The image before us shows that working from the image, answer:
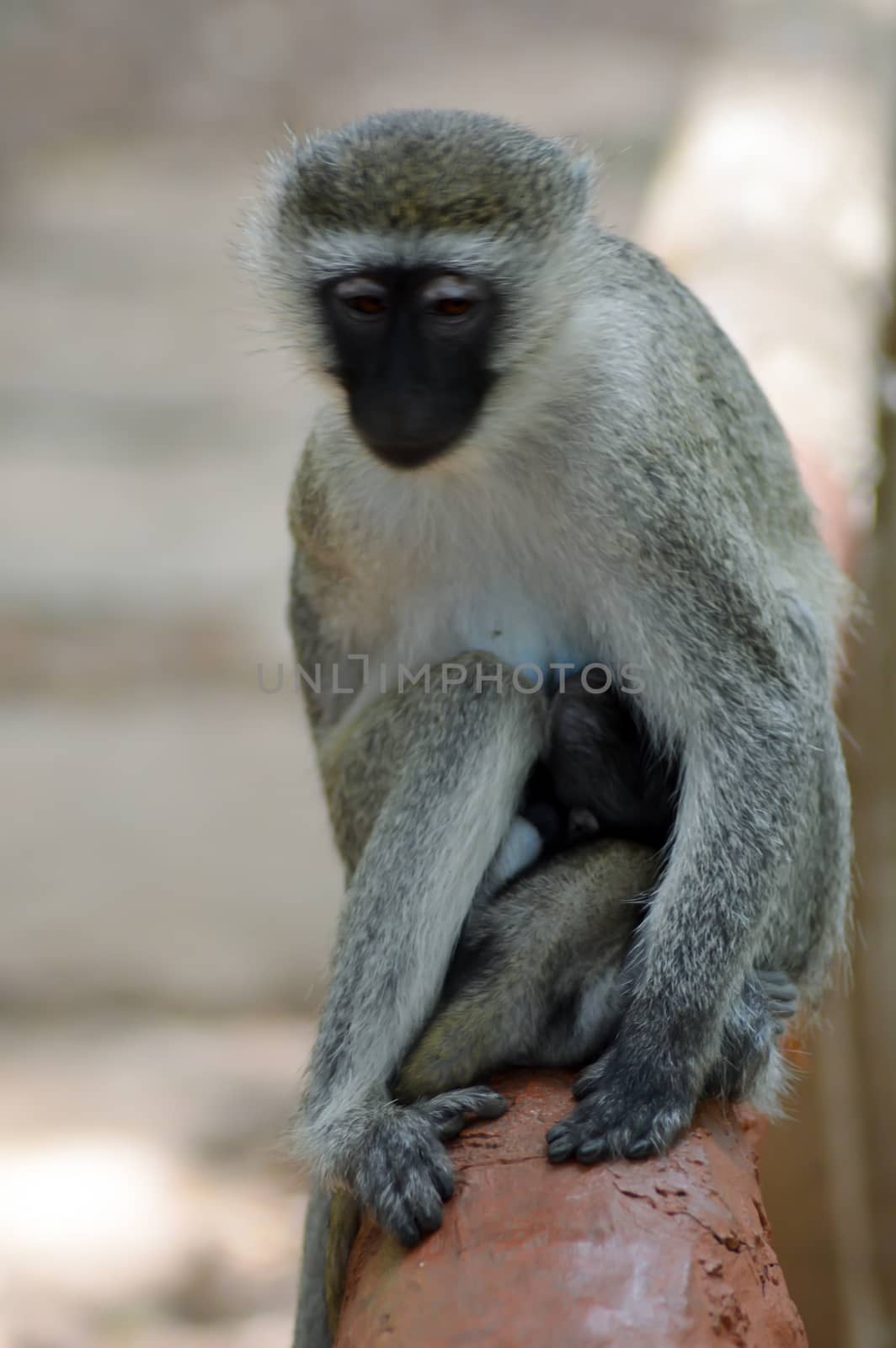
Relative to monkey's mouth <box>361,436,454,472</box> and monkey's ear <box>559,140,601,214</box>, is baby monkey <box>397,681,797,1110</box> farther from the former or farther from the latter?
monkey's ear <box>559,140,601,214</box>

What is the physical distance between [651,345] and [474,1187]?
2250 mm

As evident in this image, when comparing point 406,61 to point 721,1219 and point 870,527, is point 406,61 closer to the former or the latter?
point 870,527

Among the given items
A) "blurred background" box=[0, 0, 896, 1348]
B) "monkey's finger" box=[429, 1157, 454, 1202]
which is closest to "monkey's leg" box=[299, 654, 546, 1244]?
"monkey's finger" box=[429, 1157, 454, 1202]

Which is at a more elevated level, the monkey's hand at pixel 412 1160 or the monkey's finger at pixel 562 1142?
the monkey's finger at pixel 562 1142

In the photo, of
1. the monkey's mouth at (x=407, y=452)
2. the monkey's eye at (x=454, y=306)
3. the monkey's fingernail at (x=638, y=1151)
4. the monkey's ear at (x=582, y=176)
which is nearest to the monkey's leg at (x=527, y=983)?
the monkey's fingernail at (x=638, y=1151)

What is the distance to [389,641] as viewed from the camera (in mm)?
4652

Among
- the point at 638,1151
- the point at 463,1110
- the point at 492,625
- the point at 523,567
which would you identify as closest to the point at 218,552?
the point at 492,625

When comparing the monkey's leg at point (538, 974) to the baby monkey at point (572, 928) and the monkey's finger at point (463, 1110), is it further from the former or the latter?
the monkey's finger at point (463, 1110)

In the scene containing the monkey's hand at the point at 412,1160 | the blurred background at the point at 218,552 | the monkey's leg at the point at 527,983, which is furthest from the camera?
the blurred background at the point at 218,552

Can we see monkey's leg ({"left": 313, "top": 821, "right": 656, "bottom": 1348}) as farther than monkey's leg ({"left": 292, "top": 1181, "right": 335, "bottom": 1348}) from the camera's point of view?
No

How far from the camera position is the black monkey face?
12.8 feet

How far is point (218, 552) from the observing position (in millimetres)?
12914

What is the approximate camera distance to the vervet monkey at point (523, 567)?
3.85m

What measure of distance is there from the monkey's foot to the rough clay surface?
0.04 meters
